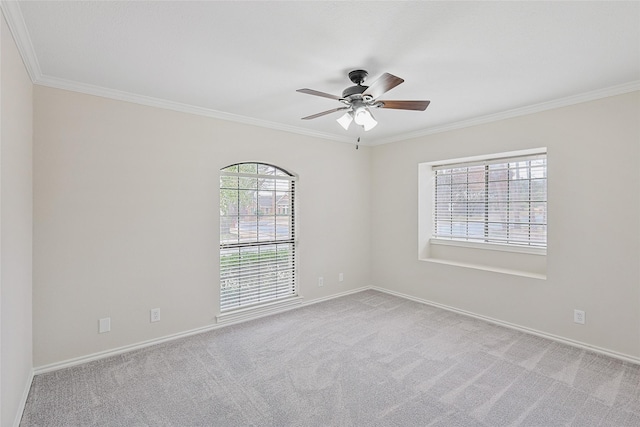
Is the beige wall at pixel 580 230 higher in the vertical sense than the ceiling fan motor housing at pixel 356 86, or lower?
lower

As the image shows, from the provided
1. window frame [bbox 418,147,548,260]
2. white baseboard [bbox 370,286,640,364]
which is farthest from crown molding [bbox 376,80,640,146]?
white baseboard [bbox 370,286,640,364]

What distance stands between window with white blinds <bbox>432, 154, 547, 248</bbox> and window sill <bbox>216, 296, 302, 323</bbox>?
7.63 ft

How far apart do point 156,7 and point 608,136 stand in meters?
3.77

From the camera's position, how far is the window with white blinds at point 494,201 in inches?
145

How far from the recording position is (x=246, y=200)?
12.9 feet

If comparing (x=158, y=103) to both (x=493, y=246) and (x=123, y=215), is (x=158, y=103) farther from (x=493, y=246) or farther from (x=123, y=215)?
(x=493, y=246)

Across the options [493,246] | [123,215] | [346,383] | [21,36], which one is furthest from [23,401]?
[493,246]

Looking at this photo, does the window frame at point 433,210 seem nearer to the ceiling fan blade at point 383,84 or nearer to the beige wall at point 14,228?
the ceiling fan blade at point 383,84

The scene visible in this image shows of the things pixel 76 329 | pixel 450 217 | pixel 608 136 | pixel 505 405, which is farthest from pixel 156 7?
pixel 450 217

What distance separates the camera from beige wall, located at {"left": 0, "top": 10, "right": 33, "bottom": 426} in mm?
1734

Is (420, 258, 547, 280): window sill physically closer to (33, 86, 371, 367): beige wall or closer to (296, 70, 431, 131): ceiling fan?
(296, 70, 431, 131): ceiling fan

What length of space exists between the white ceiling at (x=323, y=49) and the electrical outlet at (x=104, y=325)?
207 cm

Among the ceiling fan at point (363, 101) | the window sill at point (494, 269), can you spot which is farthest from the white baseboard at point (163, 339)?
the ceiling fan at point (363, 101)

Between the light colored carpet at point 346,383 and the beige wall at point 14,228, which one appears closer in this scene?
the beige wall at point 14,228
